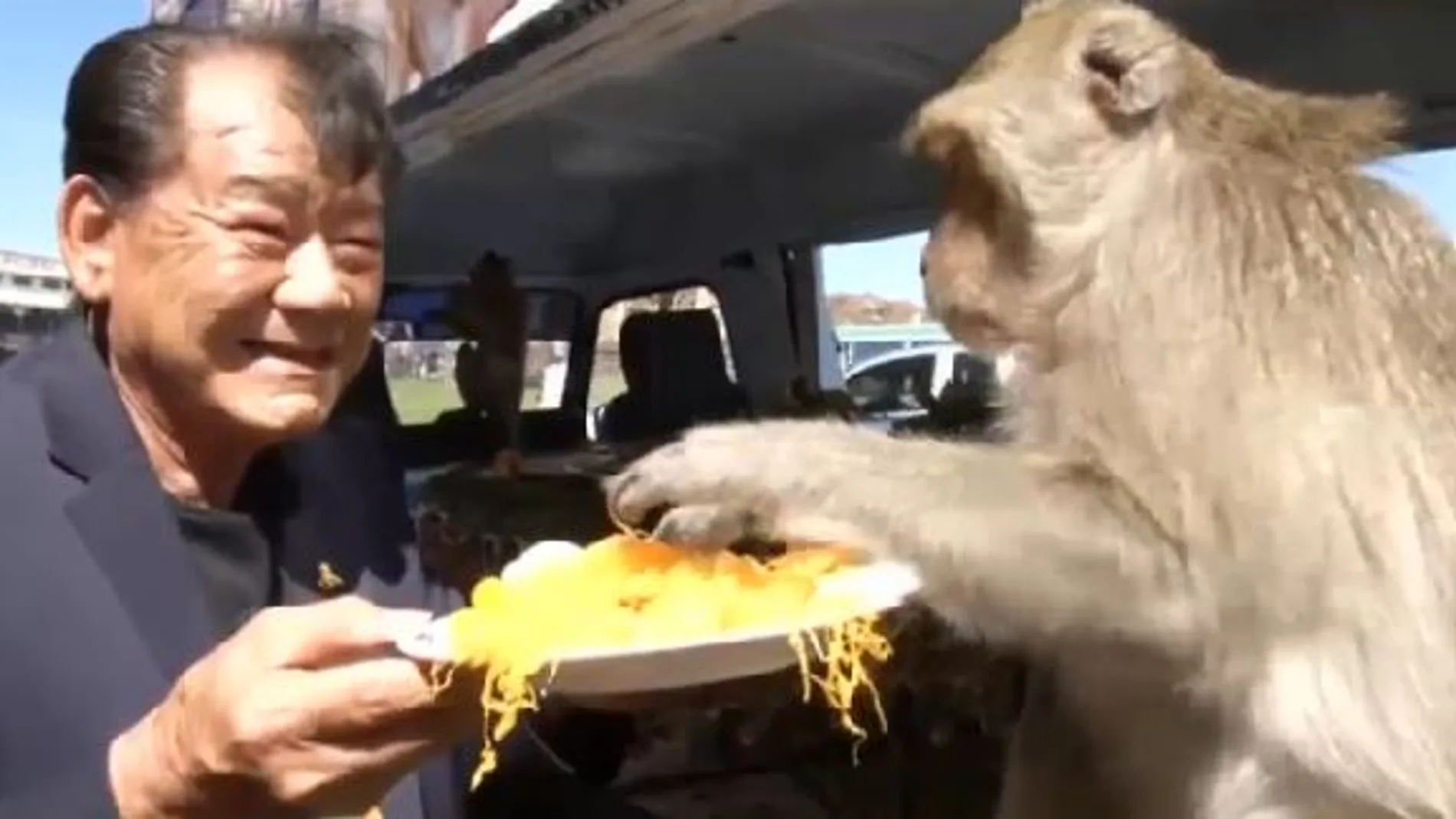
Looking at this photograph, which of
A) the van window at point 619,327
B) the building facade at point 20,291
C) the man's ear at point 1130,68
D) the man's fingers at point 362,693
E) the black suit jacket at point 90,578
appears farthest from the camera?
the van window at point 619,327

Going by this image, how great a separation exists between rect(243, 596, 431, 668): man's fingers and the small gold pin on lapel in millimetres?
553

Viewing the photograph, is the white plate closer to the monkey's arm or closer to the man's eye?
the monkey's arm

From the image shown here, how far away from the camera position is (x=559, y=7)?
3271 millimetres

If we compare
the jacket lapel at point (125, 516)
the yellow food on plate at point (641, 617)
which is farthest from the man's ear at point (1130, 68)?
the jacket lapel at point (125, 516)

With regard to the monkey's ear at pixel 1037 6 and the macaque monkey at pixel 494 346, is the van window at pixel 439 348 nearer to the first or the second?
the macaque monkey at pixel 494 346

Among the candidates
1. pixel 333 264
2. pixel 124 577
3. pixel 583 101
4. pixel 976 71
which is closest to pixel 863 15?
pixel 976 71

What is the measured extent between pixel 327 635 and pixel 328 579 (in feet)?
1.93

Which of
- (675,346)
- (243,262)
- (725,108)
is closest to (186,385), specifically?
(243,262)

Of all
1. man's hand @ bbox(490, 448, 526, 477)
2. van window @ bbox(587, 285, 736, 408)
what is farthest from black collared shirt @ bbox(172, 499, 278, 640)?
van window @ bbox(587, 285, 736, 408)

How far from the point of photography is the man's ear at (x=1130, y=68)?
2.11m

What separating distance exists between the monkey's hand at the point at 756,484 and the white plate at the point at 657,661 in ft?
1.14

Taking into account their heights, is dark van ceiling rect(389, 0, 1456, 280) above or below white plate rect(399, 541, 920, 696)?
above

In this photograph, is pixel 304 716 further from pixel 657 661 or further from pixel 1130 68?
pixel 1130 68

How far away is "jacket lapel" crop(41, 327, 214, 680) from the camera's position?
1527 mm
